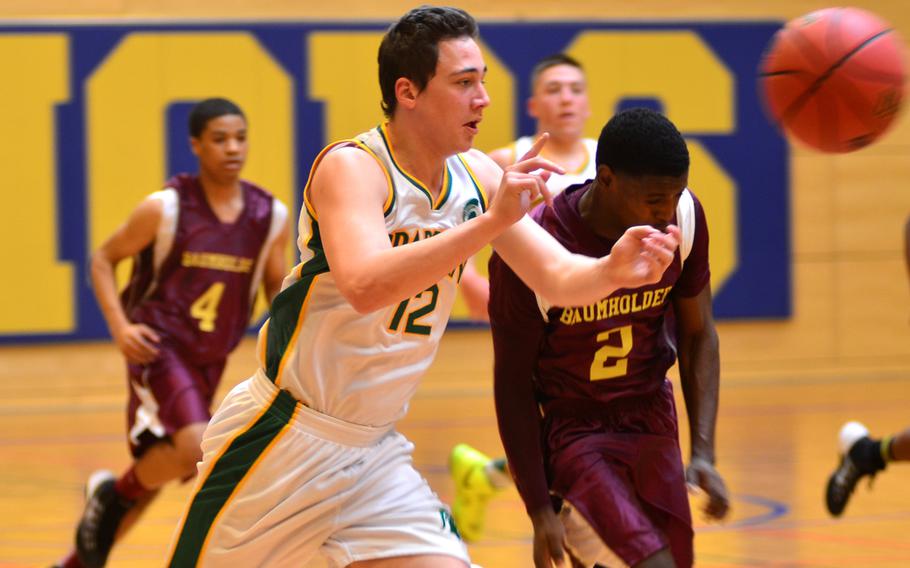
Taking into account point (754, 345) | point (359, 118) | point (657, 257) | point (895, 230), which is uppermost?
point (657, 257)

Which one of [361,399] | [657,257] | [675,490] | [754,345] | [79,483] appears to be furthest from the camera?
[754,345]

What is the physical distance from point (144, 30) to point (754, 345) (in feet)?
17.6

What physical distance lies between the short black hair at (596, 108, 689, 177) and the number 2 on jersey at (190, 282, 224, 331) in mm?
2808

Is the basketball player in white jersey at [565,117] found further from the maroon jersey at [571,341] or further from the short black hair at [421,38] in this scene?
the short black hair at [421,38]

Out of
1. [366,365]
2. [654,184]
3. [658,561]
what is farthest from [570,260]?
[658,561]

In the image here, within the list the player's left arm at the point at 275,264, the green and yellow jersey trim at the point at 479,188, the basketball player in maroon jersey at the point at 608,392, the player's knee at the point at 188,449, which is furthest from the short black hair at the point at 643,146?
the player's left arm at the point at 275,264

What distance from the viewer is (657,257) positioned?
276 centimetres

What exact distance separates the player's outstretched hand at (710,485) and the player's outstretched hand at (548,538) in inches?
12.9

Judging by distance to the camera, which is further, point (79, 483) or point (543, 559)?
point (79, 483)

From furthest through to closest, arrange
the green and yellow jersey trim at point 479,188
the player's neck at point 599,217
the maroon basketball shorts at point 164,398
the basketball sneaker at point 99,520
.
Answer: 1. the maroon basketball shorts at point 164,398
2. the basketball sneaker at point 99,520
3. the player's neck at point 599,217
4. the green and yellow jersey trim at point 479,188

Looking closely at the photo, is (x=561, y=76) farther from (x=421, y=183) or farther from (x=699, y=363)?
(x=421, y=183)

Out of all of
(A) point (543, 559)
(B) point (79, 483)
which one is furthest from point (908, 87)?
(B) point (79, 483)

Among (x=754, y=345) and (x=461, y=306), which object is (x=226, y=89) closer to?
(x=461, y=306)

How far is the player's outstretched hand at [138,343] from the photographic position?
5.59m
